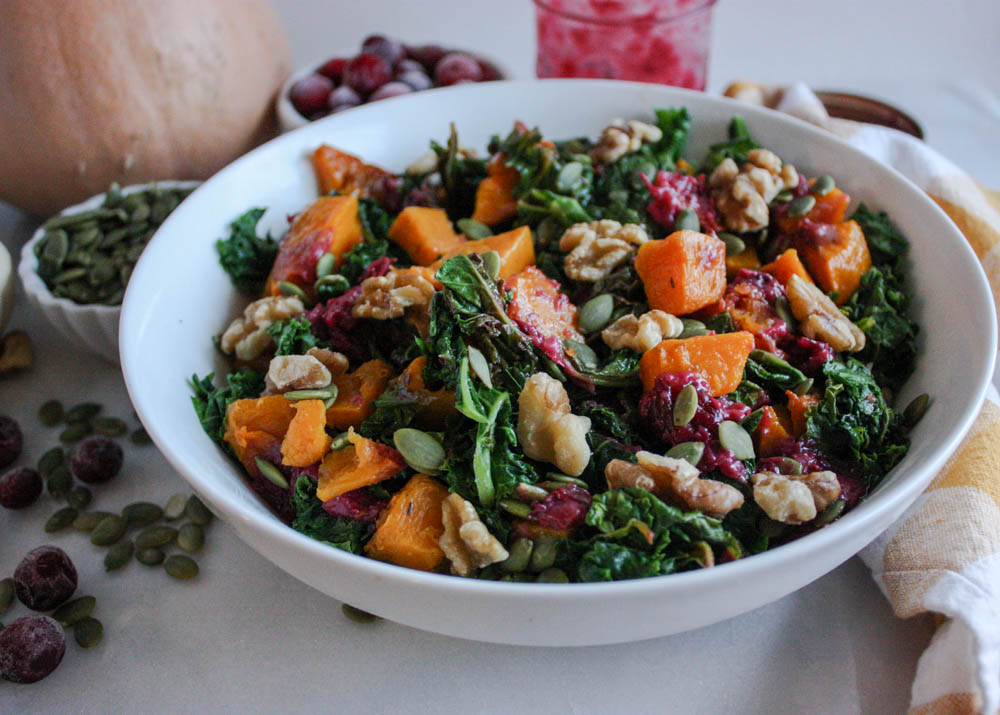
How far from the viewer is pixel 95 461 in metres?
2.61

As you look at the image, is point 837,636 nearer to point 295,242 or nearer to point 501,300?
point 501,300

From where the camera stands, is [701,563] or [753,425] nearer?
[701,563]

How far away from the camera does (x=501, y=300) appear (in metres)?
2.16

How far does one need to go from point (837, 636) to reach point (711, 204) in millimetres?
1339

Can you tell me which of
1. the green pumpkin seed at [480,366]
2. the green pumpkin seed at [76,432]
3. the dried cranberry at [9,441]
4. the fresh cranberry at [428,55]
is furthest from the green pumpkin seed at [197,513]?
the fresh cranberry at [428,55]

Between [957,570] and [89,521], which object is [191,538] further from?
[957,570]

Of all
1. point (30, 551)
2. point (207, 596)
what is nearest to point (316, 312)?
point (207, 596)

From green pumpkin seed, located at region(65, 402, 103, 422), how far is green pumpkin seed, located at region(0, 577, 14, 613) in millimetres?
638

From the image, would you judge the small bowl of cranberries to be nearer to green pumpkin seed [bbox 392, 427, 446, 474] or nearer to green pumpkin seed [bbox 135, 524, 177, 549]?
green pumpkin seed [bbox 135, 524, 177, 549]

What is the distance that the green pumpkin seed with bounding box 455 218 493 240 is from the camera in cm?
269

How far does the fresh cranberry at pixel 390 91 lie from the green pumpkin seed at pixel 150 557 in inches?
86.5

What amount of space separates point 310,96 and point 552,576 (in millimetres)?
2674

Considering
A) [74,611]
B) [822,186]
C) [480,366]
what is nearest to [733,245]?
[822,186]

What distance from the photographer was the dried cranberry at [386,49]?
4039 mm
